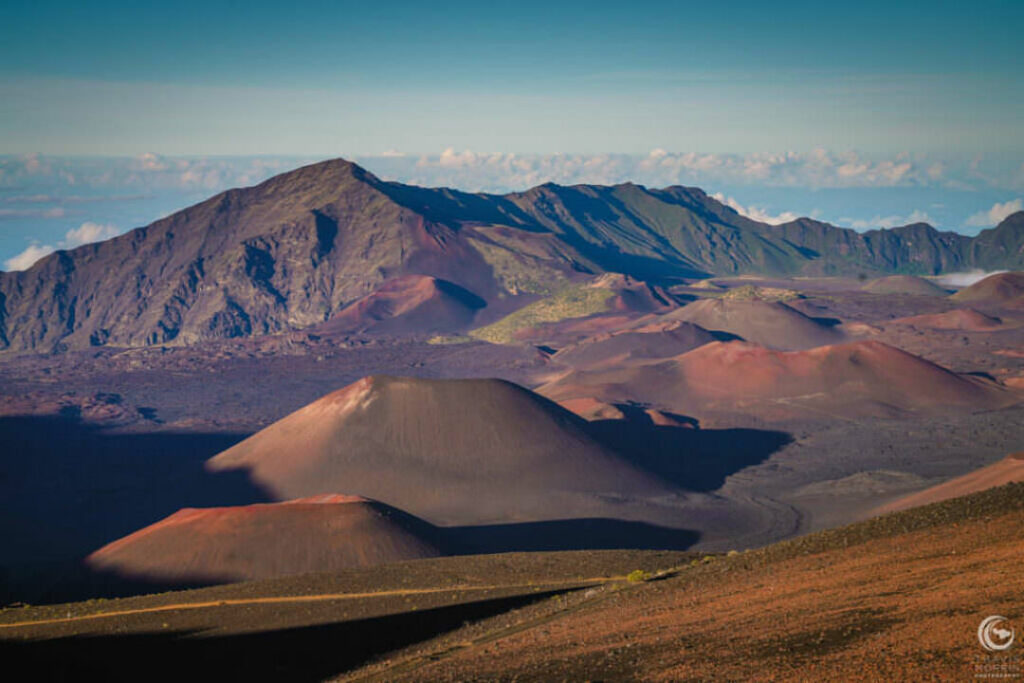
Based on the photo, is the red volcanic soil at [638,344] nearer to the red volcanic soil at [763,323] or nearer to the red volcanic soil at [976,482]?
the red volcanic soil at [763,323]

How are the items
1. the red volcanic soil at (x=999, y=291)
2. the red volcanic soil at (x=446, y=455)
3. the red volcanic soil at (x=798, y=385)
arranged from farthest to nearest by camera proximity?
the red volcanic soil at (x=999, y=291), the red volcanic soil at (x=798, y=385), the red volcanic soil at (x=446, y=455)

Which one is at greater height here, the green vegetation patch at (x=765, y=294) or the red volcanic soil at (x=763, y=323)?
the green vegetation patch at (x=765, y=294)

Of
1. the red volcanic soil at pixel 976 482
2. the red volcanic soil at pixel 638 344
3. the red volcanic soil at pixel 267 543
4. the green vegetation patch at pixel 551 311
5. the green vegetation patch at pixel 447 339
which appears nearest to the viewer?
the red volcanic soil at pixel 267 543

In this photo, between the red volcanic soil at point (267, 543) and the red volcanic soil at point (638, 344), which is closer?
the red volcanic soil at point (267, 543)

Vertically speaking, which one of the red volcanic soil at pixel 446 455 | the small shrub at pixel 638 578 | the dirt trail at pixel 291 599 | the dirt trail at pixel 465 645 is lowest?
the red volcanic soil at pixel 446 455

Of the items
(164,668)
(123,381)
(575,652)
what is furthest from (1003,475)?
(123,381)

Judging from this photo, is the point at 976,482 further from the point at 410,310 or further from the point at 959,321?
the point at 410,310

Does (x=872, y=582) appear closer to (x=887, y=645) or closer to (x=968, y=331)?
(x=887, y=645)

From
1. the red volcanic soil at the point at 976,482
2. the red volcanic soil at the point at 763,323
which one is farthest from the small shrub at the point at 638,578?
the red volcanic soil at the point at 763,323
